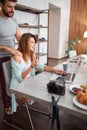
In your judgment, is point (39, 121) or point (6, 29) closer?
point (6, 29)

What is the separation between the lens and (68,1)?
6.41m

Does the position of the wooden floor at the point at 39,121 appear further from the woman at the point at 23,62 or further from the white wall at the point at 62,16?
the white wall at the point at 62,16

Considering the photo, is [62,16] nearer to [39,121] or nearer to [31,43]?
[31,43]

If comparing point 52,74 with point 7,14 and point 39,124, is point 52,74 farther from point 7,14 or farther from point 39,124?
point 7,14

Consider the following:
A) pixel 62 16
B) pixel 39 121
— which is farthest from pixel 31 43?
pixel 62 16

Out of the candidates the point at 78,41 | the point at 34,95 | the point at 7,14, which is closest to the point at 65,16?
the point at 78,41

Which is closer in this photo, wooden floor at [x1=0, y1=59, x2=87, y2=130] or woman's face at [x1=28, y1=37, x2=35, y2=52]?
woman's face at [x1=28, y1=37, x2=35, y2=52]

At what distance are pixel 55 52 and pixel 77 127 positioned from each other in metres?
4.75

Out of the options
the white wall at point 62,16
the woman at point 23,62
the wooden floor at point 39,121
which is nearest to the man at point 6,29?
the woman at point 23,62

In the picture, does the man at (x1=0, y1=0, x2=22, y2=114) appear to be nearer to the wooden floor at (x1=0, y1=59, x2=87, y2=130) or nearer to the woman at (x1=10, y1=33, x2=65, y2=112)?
the woman at (x1=10, y1=33, x2=65, y2=112)

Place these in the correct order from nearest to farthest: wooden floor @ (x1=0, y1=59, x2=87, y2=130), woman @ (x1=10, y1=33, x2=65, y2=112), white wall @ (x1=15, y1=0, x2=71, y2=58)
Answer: woman @ (x1=10, y1=33, x2=65, y2=112) → wooden floor @ (x1=0, y1=59, x2=87, y2=130) → white wall @ (x1=15, y1=0, x2=71, y2=58)

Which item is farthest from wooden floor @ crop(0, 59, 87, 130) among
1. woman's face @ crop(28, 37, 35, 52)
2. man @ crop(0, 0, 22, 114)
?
woman's face @ crop(28, 37, 35, 52)

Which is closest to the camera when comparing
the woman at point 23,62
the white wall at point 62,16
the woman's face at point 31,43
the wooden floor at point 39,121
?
the woman at point 23,62

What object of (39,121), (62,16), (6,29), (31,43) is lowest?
(39,121)
